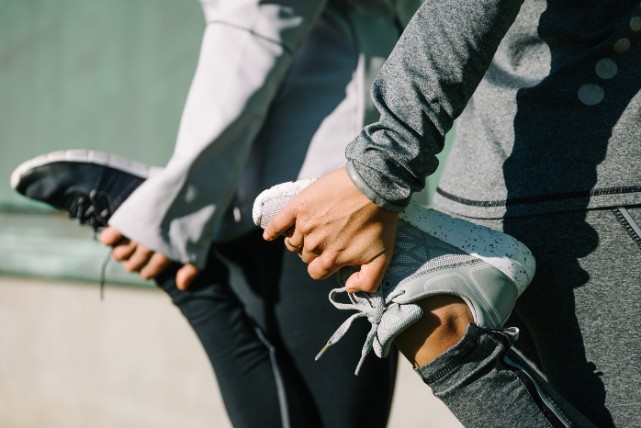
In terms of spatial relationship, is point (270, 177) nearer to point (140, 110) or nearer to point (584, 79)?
point (584, 79)

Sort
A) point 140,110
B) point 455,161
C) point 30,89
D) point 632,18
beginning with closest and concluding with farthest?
point 632,18 < point 455,161 < point 140,110 < point 30,89

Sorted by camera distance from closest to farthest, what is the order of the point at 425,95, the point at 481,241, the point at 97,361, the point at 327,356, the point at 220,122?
the point at 425,95
the point at 481,241
the point at 220,122
the point at 327,356
the point at 97,361

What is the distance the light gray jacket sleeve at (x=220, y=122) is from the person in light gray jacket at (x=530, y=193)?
368 mm

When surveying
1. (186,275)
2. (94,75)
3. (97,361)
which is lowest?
(97,361)

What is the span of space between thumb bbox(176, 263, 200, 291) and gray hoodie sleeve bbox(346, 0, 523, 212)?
0.56 m

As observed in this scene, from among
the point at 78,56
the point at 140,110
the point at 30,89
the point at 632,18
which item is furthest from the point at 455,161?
the point at 30,89

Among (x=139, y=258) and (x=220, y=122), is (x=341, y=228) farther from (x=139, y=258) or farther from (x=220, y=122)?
(x=139, y=258)

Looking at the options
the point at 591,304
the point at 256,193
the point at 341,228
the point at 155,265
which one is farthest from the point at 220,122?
the point at 591,304

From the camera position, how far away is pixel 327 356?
4.70ft

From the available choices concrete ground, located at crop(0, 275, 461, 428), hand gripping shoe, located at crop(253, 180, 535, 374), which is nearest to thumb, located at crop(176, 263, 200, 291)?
hand gripping shoe, located at crop(253, 180, 535, 374)

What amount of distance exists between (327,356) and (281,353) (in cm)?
10

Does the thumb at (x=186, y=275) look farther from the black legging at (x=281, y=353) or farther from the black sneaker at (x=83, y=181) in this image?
the black sneaker at (x=83, y=181)

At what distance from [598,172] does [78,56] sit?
108 inches

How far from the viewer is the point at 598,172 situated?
987mm
